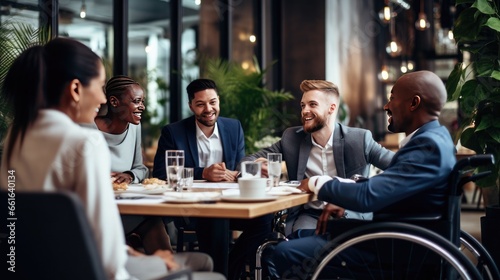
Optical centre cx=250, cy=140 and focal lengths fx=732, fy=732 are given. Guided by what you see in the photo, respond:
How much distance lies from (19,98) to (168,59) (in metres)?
5.49

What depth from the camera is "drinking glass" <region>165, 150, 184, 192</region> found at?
3031 millimetres

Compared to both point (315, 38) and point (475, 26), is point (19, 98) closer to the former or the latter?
point (475, 26)

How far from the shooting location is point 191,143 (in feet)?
13.9

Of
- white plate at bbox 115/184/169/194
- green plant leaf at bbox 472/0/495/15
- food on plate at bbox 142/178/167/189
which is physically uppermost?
green plant leaf at bbox 472/0/495/15

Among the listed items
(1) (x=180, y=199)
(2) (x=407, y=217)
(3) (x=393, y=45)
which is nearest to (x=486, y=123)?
(2) (x=407, y=217)

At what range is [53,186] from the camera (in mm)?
1967

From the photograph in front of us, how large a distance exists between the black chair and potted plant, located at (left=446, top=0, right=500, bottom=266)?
9.84ft

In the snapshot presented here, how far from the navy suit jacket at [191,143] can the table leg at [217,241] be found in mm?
1153

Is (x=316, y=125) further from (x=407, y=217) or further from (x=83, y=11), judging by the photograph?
(x=83, y=11)

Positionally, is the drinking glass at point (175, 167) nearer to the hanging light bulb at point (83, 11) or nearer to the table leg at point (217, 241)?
the table leg at point (217, 241)

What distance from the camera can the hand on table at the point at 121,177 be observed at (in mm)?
3609

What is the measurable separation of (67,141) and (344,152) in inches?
79.8

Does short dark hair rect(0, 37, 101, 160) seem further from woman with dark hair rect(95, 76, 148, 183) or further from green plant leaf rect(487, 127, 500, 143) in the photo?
green plant leaf rect(487, 127, 500, 143)

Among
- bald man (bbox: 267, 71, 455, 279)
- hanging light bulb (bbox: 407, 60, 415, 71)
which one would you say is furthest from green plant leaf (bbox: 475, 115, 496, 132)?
hanging light bulb (bbox: 407, 60, 415, 71)
